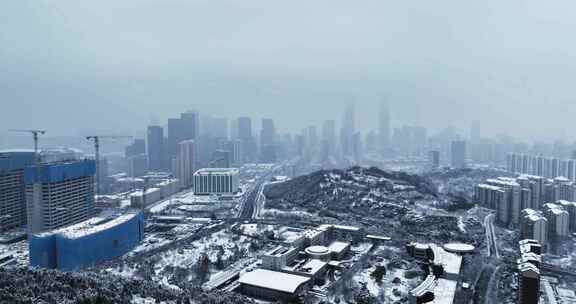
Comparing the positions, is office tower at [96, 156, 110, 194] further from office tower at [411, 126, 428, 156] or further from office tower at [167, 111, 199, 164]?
office tower at [411, 126, 428, 156]

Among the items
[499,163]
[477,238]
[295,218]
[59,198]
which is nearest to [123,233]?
[59,198]

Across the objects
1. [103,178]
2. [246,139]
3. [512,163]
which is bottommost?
[103,178]

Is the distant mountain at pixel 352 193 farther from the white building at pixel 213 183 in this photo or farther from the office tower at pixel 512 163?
the office tower at pixel 512 163

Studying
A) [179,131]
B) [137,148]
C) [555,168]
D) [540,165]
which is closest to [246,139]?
[179,131]

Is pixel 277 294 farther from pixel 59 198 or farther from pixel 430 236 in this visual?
pixel 59 198

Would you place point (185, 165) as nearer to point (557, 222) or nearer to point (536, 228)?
point (536, 228)

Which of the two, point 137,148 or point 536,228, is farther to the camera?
point 137,148
